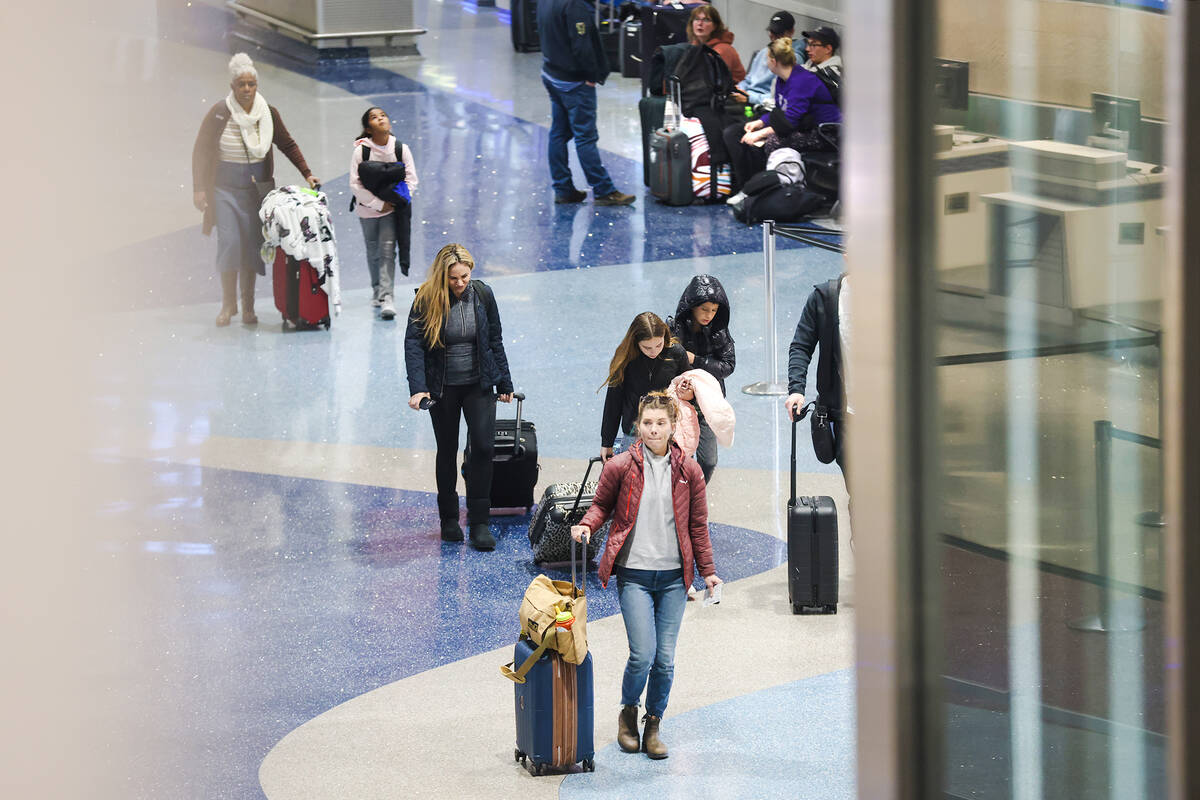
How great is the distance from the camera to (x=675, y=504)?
233 inches

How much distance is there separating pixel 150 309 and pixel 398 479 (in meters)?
4.45

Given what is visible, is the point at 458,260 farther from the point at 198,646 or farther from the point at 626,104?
the point at 626,104

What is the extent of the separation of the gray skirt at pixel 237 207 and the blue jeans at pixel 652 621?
22.1ft

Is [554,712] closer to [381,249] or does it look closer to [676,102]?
[381,249]

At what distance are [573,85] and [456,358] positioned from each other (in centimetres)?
798

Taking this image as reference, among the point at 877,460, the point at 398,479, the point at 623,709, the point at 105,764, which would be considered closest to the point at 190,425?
the point at 398,479

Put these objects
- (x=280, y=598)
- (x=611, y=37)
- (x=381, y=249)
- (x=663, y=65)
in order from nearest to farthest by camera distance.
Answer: (x=280, y=598) < (x=381, y=249) < (x=663, y=65) < (x=611, y=37)

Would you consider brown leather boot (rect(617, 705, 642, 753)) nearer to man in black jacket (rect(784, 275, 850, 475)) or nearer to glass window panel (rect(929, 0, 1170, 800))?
man in black jacket (rect(784, 275, 850, 475))

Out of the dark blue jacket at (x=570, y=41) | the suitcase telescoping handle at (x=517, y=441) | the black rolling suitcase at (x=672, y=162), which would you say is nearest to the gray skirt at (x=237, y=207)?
the suitcase telescoping handle at (x=517, y=441)

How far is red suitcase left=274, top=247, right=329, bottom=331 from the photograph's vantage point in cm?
1194

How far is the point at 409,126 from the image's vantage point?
65.3 feet

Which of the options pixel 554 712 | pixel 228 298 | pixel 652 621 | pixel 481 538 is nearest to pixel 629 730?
pixel 554 712

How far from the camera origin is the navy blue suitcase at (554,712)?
5984 mm

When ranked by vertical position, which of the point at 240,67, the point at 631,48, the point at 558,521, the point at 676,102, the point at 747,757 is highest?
the point at 631,48
